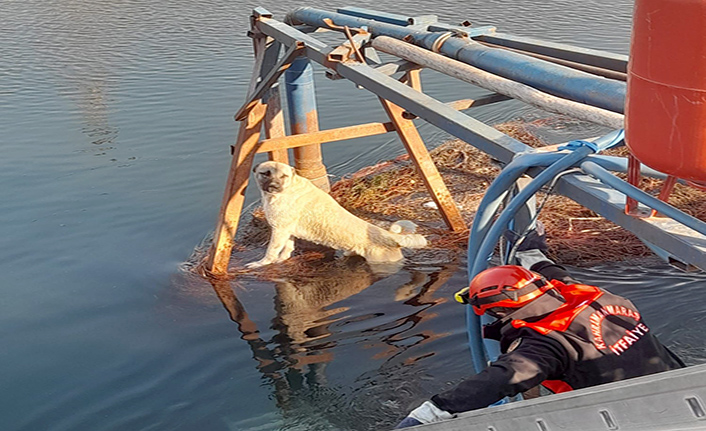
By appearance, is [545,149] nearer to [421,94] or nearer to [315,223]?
A: [421,94]

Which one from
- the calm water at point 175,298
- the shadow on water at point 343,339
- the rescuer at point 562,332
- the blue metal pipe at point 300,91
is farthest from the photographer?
the blue metal pipe at point 300,91

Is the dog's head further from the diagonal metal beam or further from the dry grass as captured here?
the dry grass

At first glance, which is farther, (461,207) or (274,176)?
(461,207)

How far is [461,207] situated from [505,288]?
14.4ft

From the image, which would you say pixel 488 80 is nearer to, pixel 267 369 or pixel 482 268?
pixel 482 268

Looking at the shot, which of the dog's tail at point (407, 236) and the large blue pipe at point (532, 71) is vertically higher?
the large blue pipe at point (532, 71)

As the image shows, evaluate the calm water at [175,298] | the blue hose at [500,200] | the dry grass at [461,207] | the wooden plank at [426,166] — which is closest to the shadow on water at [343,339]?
the calm water at [175,298]

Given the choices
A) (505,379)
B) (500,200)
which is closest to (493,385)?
(505,379)

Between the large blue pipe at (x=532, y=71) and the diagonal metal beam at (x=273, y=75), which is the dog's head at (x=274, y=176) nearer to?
the diagonal metal beam at (x=273, y=75)

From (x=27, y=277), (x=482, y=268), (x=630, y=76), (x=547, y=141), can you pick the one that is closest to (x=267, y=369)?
(x=482, y=268)

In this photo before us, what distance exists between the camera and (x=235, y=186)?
6473 millimetres

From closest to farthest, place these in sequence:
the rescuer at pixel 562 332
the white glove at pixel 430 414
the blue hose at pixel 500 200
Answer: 1. the white glove at pixel 430 414
2. the blue hose at pixel 500 200
3. the rescuer at pixel 562 332

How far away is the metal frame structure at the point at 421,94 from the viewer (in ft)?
8.61

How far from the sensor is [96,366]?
5688 mm
